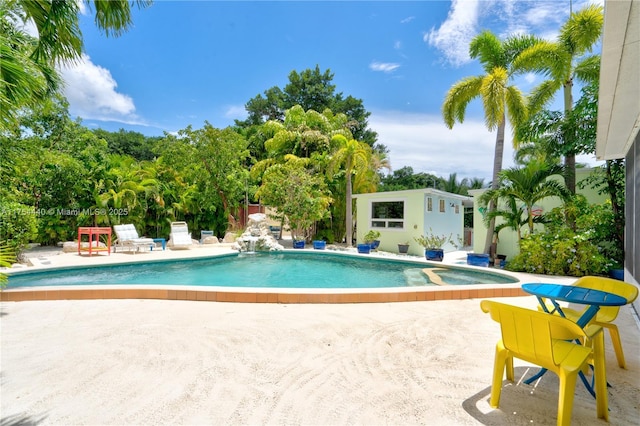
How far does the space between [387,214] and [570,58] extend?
9.03 m

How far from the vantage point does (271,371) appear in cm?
321

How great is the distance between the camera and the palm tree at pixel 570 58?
9539 mm

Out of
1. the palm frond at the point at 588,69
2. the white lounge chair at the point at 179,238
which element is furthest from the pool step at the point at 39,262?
the palm frond at the point at 588,69

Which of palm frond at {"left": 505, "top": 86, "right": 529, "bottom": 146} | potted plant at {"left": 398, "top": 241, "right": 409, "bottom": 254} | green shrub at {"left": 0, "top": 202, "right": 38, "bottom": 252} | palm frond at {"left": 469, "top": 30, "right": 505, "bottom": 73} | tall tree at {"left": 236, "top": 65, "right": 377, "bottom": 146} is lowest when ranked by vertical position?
potted plant at {"left": 398, "top": 241, "right": 409, "bottom": 254}

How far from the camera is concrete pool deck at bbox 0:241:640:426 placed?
8.27 feet

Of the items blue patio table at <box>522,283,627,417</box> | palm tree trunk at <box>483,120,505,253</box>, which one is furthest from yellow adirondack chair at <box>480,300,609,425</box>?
palm tree trunk at <box>483,120,505,253</box>

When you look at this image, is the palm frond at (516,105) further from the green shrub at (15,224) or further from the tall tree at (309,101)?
the tall tree at (309,101)

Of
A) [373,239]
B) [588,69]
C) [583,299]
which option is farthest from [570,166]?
[583,299]

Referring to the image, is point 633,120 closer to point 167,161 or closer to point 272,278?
point 272,278

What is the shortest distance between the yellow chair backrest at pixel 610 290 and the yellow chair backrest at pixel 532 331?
1151 mm

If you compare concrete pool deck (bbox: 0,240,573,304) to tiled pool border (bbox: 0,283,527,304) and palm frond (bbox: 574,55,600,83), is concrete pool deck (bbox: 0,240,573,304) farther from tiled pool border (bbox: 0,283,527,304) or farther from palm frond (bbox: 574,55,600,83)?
palm frond (bbox: 574,55,600,83)

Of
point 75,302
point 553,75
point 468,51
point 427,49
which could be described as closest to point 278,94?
point 427,49

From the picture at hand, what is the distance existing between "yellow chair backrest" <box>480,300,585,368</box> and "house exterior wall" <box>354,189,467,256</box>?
11834 millimetres

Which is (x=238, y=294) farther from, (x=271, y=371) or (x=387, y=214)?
(x=387, y=214)
